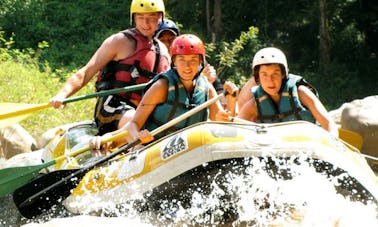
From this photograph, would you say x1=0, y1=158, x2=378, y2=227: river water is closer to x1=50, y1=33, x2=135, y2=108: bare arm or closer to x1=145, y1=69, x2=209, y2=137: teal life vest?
x1=145, y1=69, x2=209, y2=137: teal life vest

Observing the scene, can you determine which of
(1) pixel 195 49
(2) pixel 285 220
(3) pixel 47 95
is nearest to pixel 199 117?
(1) pixel 195 49

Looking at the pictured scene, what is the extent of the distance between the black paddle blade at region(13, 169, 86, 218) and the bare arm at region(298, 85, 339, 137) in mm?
1499

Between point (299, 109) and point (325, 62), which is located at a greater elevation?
point (299, 109)

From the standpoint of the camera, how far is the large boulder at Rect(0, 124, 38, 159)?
28.7ft

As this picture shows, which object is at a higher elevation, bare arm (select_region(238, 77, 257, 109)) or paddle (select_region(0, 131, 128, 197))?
bare arm (select_region(238, 77, 257, 109))

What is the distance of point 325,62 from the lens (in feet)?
55.9

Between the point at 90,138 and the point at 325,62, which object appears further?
the point at 325,62

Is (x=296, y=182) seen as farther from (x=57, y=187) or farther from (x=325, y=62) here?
(x=325, y=62)

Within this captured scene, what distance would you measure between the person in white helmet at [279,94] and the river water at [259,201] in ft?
2.10

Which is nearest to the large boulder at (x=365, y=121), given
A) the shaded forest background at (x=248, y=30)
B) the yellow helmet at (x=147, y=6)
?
the yellow helmet at (x=147, y=6)

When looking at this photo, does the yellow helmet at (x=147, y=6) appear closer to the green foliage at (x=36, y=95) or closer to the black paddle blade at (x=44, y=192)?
the black paddle blade at (x=44, y=192)

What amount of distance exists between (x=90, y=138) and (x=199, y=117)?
936mm

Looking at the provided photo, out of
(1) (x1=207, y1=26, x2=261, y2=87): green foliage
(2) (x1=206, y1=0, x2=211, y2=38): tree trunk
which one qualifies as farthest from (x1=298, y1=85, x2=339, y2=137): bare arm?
(2) (x1=206, y1=0, x2=211, y2=38): tree trunk

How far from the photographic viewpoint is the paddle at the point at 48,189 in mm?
5188
